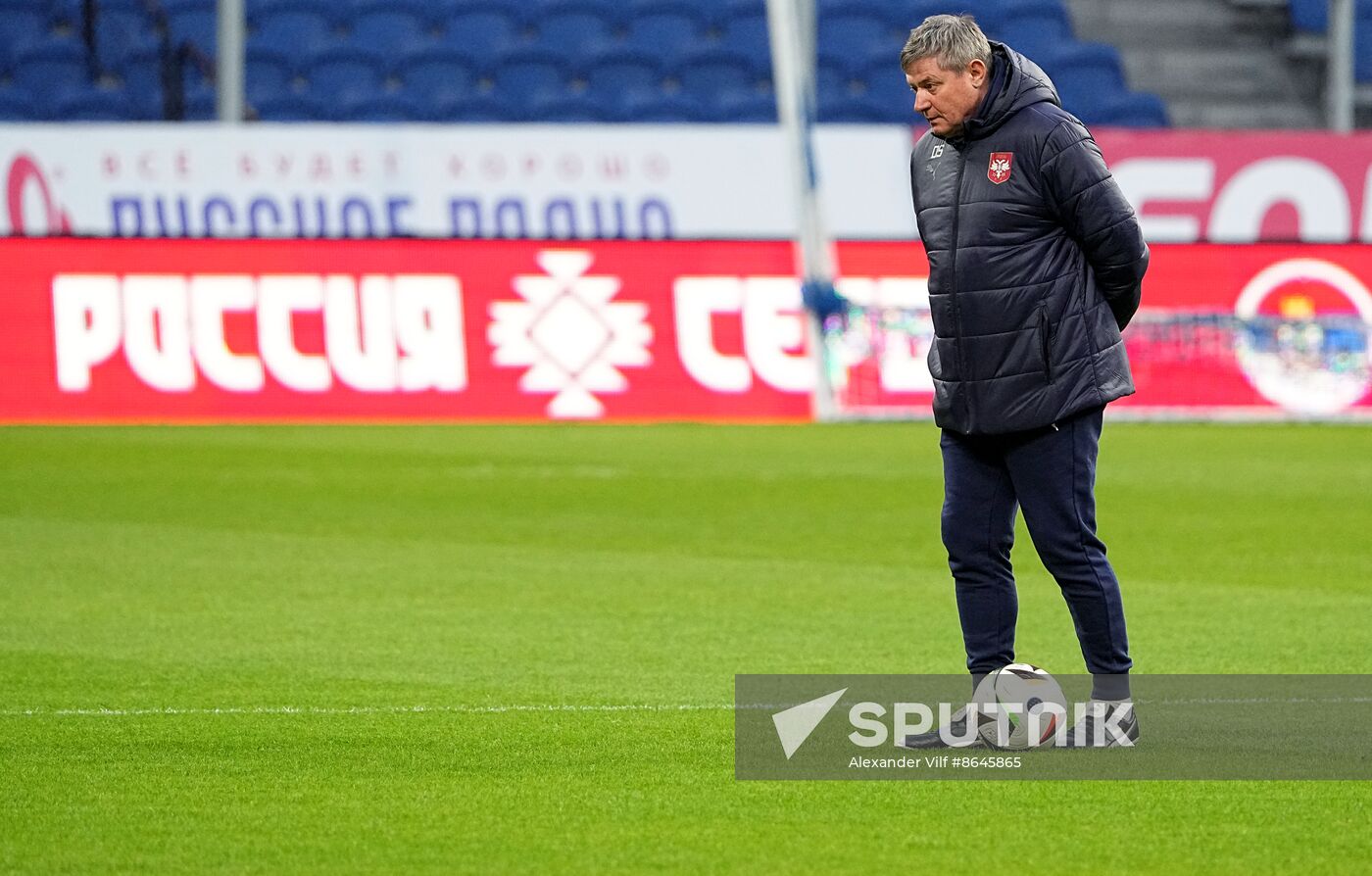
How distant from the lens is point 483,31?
80.4 feet

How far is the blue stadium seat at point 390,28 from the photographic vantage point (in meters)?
24.3

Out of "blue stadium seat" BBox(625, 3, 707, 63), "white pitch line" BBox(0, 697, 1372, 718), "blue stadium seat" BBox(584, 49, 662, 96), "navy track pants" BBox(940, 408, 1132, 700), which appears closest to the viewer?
"navy track pants" BBox(940, 408, 1132, 700)

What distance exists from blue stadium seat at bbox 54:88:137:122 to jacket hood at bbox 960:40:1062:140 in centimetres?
1917

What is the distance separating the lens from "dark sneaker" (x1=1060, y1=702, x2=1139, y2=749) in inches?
213

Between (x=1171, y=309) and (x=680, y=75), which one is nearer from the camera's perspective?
(x=1171, y=309)

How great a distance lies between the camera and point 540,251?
18.4m

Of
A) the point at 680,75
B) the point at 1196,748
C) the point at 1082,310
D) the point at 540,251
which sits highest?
the point at 680,75

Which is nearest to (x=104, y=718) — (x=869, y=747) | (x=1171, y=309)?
(x=869, y=747)

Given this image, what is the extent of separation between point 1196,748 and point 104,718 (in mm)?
2870

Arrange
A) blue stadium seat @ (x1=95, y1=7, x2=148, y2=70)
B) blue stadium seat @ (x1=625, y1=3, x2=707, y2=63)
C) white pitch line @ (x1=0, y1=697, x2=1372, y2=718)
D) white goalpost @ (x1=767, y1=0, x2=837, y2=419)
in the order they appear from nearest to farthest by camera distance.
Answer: white pitch line @ (x1=0, y1=697, x2=1372, y2=718) < white goalpost @ (x1=767, y1=0, x2=837, y2=419) < blue stadium seat @ (x1=95, y1=7, x2=148, y2=70) < blue stadium seat @ (x1=625, y1=3, x2=707, y2=63)

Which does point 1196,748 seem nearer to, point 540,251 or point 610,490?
point 610,490

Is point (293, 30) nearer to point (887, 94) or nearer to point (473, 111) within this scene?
point (473, 111)

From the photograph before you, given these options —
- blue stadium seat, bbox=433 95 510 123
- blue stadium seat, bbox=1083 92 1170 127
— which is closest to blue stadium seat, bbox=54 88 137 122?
blue stadium seat, bbox=433 95 510 123

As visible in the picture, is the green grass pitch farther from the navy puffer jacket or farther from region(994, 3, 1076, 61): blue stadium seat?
region(994, 3, 1076, 61): blue stadium seat
